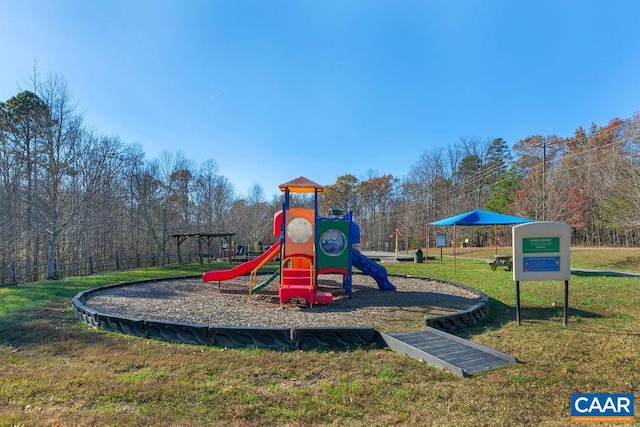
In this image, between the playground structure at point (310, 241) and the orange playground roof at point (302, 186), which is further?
the orange playground roof at point (302, 186)

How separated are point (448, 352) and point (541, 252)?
9.90 ft

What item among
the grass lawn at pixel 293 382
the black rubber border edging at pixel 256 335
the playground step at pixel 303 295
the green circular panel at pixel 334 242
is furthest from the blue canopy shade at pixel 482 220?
the black rubber border edging at pixel 256 335

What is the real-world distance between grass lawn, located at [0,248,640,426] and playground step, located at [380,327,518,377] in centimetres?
15

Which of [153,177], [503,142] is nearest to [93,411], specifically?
[153,177]

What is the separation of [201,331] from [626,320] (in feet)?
23.6

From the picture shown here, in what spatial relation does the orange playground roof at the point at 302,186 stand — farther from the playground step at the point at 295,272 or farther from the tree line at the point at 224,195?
the tree line at the point at 224,195

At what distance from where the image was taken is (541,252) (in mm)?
6277

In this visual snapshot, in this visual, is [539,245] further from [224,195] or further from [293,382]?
[224,195]

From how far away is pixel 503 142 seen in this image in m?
46.2

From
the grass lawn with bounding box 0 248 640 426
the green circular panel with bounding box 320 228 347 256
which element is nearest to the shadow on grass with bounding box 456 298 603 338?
the grass lawn with bounding box 0 248 640 426

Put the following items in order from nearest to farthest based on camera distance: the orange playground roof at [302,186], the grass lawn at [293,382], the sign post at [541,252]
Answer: the grass lawn at [293,382] < the sign post at [541,252] < the orange playground roof at [302,186]

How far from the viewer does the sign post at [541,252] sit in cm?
621

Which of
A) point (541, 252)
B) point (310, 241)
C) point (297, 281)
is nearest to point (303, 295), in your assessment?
point (297, 281)

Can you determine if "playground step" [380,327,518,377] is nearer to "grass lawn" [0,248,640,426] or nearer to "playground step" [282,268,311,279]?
"grass lawn" [0,248,640,426]
